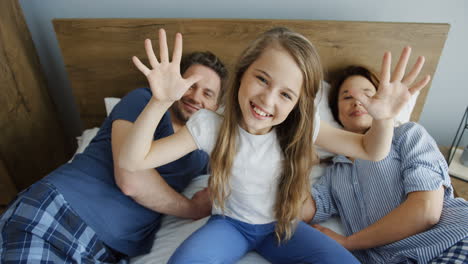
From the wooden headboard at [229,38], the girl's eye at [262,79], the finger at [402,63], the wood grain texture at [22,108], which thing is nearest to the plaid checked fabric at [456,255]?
the finger at [402,63]

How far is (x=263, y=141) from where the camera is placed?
3.12ft

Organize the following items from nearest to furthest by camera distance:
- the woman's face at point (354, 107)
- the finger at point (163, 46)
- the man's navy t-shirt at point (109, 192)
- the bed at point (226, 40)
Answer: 1. the finger at point (163, 46)
2. the man's navy t-shirt at point (109, 192)
3. the woman's face at point (354, 107)
4. the bed at point (226, 40)

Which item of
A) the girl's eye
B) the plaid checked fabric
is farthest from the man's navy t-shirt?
the plaid checked fabric

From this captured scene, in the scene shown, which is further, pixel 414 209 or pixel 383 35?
pixel 383 35

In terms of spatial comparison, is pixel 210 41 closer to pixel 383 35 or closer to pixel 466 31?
pixel 383 35

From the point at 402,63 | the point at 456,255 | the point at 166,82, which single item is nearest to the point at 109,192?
the point at 166,82

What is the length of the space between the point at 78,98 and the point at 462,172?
6.80ft

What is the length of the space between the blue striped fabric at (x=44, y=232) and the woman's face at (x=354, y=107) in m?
1.12

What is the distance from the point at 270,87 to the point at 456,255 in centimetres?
77

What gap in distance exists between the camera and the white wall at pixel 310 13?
152 centimetres

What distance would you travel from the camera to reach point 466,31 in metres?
1.55

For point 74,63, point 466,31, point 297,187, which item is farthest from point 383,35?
point 74,63

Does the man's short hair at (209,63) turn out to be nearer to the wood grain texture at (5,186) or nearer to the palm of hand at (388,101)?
the palm of hand at (388,101)

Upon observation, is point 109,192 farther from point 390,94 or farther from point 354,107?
point 354,107
